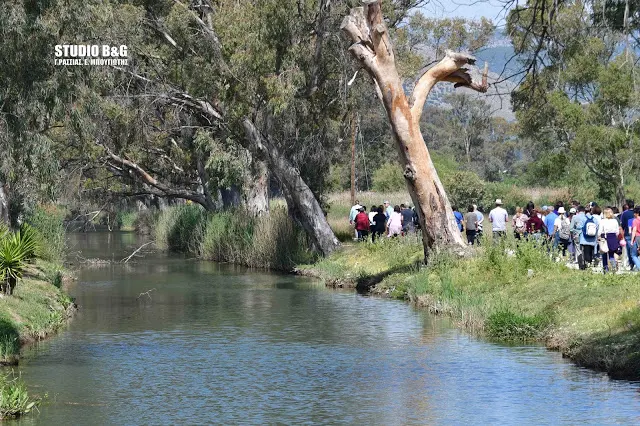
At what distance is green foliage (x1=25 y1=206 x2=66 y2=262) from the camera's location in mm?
31625

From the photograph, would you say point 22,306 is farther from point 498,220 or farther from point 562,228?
point 498,220

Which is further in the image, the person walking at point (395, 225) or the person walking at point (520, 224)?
the person walking at point (395, 225)

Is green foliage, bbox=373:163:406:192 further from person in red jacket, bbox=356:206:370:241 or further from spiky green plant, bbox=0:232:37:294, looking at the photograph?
spiky green plant, bbox=0:232:37:294

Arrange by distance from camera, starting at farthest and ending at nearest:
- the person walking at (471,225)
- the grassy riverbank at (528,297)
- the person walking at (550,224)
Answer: the person walking at (471,225) → the person walking at (550,224) → the grassy riverbank at (528,297)

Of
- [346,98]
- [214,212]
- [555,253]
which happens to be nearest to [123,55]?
[346,98]

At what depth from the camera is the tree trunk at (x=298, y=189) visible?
35.2 m

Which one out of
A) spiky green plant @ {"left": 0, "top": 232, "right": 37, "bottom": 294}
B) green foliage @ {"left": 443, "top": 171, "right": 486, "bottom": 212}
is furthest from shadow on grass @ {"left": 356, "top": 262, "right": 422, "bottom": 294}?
green foliage @ {"left": 443, "top": 171, "right": 486, "bottom": 212}

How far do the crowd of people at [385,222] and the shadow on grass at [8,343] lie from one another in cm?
1651

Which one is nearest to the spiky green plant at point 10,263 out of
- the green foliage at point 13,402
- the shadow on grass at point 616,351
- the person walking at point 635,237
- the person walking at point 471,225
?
the green foliage at point 13,402

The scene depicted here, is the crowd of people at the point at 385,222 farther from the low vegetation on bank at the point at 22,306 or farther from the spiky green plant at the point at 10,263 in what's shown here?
the spiky green plant at the point at 10,263

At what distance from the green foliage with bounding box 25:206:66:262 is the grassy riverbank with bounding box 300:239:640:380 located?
9.16 meters

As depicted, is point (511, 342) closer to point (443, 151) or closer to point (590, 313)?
point (590, 313)

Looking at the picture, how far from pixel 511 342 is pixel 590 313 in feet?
5.73

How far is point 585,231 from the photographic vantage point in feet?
80.8
